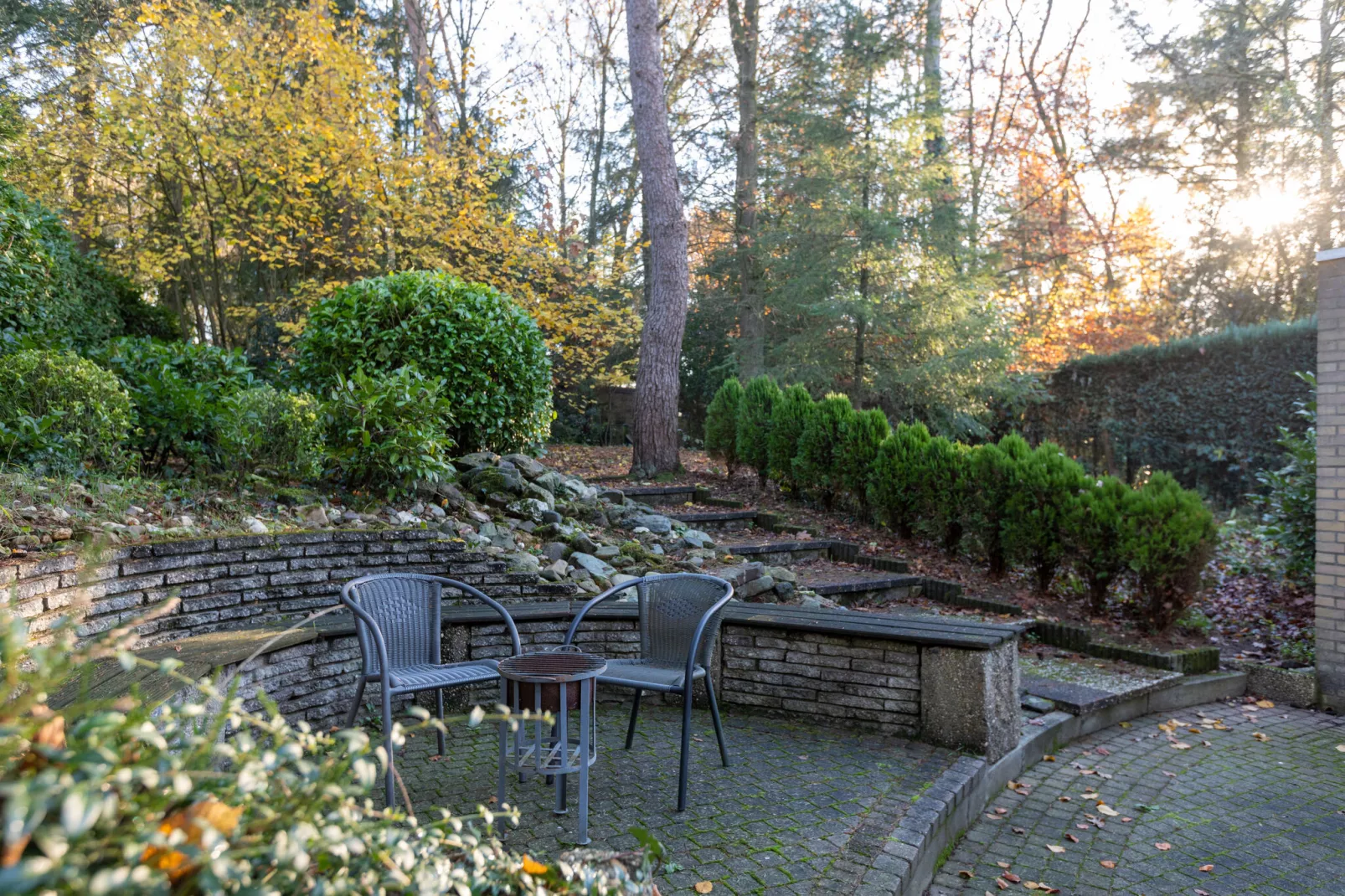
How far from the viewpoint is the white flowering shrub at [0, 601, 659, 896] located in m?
0.82

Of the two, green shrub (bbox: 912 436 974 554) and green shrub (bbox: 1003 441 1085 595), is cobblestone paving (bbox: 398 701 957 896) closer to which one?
green shrub (bbox: 1003 441 1085 595)

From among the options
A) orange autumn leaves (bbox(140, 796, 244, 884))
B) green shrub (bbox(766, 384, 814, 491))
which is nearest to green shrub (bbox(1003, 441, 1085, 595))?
green shrub (bbox(766, 384, 814, 491))

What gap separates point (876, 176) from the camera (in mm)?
11055

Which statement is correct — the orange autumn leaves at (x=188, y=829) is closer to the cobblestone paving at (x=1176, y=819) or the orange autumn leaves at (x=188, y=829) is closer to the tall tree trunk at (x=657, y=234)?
the cobblestone paving at (x=1176, y=819)

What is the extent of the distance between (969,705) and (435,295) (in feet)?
15.4

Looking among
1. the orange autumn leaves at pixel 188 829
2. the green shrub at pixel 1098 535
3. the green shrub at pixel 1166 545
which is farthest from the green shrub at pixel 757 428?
the orange autumn leaves at pixel 188 829

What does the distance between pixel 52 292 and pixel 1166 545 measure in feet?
26.4

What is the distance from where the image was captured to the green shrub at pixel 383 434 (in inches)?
202

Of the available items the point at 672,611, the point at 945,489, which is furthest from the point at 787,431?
the point at 672,611

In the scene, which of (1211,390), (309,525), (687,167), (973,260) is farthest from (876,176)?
(309,525)

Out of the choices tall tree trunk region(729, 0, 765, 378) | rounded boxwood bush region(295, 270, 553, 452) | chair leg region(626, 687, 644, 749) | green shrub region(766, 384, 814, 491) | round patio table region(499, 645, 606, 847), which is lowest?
chair leg region(626, 687, 644, 749)

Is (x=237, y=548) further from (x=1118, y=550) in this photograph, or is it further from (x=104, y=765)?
(x=1118, y=550)

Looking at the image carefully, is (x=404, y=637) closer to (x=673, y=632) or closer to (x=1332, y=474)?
(x=673, y=632)

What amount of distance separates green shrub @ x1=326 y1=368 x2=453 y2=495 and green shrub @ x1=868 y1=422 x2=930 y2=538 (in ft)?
12.4
